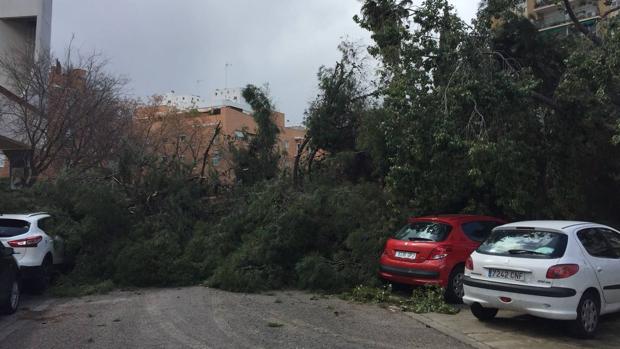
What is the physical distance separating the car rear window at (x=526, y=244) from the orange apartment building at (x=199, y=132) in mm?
9973

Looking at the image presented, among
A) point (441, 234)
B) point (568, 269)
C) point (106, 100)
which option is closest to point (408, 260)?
point (441, 234)

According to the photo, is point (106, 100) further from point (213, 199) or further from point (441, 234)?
point (441, 234)

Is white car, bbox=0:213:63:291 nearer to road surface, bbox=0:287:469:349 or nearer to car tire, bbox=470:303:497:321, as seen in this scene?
road surface, bbox=0:287:469:349

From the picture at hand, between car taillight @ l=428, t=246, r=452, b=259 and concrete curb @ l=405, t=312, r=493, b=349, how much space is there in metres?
1.28

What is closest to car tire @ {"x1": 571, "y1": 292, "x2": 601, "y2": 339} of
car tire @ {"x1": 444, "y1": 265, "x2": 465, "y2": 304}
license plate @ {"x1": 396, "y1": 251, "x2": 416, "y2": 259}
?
car tire @ {"x1": 444, "y1": 265, "x2": 465, "y2": 304}

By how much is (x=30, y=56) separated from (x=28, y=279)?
17232 millimetres

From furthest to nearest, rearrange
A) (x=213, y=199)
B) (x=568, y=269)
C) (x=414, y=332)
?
(x=213, y=199) < (x=414, y=332) < (x=568, y=269)

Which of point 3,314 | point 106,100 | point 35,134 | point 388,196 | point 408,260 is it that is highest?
point 106,100

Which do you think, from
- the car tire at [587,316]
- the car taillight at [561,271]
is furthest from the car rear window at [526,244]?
the car tire at [587,316]

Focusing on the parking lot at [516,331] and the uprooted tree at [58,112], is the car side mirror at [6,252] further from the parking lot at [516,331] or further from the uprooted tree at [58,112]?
the uprooted tree at [58,112]

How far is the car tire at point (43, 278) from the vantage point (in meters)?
11.2

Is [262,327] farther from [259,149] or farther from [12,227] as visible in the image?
[259,149]

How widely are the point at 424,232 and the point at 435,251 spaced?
0.57 meters

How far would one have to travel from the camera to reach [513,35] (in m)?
14.3
